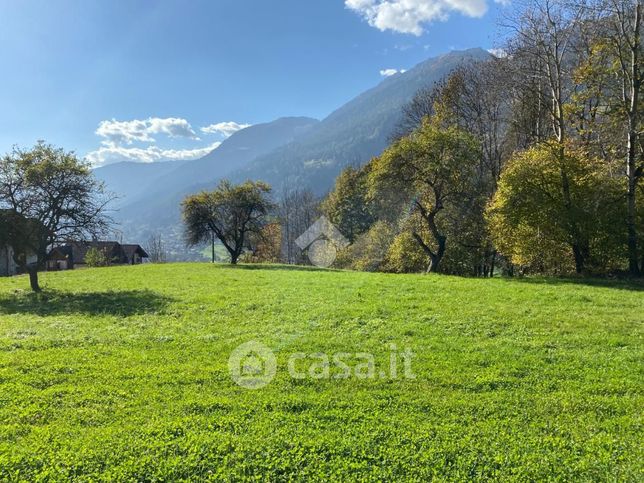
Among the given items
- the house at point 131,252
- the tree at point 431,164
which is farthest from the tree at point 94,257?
the tree at point 431,164

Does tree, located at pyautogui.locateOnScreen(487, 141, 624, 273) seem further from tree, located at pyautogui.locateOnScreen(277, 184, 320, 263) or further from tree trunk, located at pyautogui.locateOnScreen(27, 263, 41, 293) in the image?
tree, located at pyautogui.locateOnScreen(277, 184, 320, 263)

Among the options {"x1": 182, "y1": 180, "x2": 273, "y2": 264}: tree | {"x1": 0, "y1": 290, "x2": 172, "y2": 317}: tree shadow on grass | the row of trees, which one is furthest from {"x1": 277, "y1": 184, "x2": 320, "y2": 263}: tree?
{"x1": 0, "y1": 290, "x2": 172, "y2": 317}: tree shadow on grass

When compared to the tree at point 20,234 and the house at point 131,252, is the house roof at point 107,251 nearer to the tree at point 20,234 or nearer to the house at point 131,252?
the house at point 131,252

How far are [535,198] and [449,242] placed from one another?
37.9 ft

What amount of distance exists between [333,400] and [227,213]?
3689cm

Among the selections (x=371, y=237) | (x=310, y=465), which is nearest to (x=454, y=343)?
(x=310, y=465)

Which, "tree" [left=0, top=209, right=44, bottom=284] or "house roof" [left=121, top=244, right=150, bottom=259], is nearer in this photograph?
"tree" [left=0, top=209, right=44, bottom=284]

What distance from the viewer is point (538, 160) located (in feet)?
65.1

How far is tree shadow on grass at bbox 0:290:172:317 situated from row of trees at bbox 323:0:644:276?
15.4 m

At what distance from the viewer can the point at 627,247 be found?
18406mm

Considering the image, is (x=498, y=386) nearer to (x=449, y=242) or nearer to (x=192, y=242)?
(x=449, y=242)

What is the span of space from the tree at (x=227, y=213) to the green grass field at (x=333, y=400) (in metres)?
29.3

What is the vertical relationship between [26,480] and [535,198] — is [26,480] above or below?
below

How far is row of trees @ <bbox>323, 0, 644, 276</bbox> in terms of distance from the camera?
1872 centimetres
